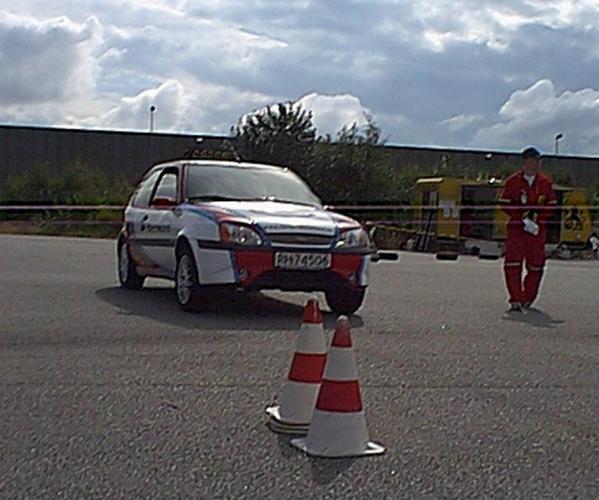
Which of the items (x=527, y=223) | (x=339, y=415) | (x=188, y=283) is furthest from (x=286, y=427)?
(x=527, y=223)

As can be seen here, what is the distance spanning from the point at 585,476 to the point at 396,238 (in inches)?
1303

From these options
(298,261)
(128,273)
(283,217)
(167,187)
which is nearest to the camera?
(298,261)

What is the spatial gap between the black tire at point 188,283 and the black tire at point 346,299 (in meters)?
1.18

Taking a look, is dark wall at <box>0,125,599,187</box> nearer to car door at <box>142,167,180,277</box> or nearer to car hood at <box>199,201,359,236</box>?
car door at <box>142,167,180,277</box>

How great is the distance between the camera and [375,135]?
5750 cm

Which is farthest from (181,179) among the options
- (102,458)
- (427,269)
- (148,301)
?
(427,269)

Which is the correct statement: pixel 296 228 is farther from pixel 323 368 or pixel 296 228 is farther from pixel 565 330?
pixel 323 368

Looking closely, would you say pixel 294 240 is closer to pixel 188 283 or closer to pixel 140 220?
pixel 188 283

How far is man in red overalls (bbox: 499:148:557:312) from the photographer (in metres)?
13.2

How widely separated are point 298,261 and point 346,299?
2.87ft

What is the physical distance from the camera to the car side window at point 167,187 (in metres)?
12.8

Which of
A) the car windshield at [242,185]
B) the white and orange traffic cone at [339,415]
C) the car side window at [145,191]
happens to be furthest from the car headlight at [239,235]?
the white and orange traffic cone at [339,415]

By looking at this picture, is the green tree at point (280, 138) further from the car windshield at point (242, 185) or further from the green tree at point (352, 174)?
the car windshield at point (242, 185)

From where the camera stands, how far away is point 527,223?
1325cm
